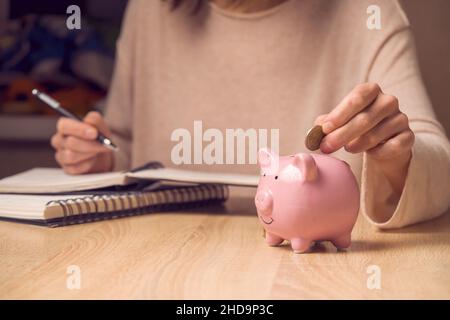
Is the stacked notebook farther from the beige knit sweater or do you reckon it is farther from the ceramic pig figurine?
the beige knit sweater

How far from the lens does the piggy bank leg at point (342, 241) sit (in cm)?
72

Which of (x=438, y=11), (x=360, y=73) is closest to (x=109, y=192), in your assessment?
(x=360, y=73)

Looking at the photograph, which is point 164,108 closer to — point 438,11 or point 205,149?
point 205,149

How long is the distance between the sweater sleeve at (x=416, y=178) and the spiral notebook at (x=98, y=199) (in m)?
0.25

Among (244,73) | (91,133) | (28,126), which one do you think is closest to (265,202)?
(91,133)

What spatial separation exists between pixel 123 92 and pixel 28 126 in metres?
0.62

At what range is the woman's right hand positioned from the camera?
112 cm

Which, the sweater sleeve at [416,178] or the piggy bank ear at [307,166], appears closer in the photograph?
the piggy bank ear at [307,166]

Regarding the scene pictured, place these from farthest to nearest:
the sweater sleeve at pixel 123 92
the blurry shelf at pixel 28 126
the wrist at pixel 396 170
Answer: the blurry shelf at pixel 28 126 < the sweater sleeve at pixel 123 92 < the wrist at pixel 396 170

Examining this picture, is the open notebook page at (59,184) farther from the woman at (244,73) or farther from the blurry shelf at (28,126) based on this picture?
the blurry shelf at (28,126)

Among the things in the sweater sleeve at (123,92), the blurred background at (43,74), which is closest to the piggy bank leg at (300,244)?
the sweater sleeve at (123,92)

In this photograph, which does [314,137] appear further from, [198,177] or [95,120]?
[95,120]

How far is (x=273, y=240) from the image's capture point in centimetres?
75

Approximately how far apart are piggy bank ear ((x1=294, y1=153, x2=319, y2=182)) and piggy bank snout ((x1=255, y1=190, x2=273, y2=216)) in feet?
0.14
